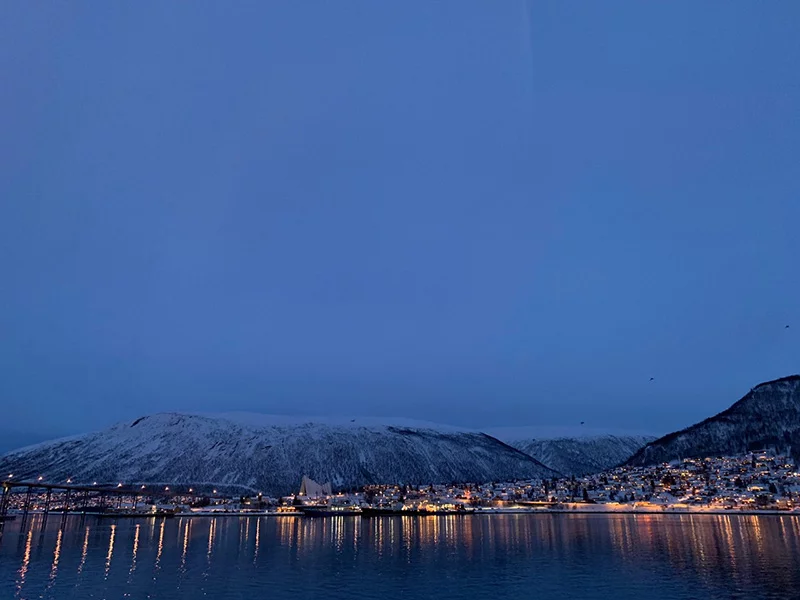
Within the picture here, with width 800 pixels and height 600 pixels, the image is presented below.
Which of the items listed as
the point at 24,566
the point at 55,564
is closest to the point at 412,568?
the point at 55,564

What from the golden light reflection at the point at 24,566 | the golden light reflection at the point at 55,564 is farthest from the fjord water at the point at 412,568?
the golden light reflection at the point at 55,564

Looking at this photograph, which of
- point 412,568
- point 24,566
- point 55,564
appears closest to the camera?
point 412,568

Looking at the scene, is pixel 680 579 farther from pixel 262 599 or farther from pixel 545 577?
pixel 262 599

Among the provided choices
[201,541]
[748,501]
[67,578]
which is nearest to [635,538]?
[201,541]

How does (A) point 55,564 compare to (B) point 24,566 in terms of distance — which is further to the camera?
(A) point 55,564

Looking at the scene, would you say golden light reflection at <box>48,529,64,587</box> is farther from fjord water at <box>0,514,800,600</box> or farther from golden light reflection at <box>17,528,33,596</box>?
golden light reflection at <box>17,528,33,596</box>

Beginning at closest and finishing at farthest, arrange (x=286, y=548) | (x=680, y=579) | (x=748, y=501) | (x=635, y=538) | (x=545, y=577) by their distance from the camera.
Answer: (x=680, y=579) < (x=545, y=577) < (x=286, y=548) < (x=635, y=538) < (x=748, y=501)

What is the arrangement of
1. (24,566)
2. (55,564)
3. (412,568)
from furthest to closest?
(55,564) → (24,566) → (412,568)

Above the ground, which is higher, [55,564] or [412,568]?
[55,564]

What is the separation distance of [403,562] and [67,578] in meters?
32.2

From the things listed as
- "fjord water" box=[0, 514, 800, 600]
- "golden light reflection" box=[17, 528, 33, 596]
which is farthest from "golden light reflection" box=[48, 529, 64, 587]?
"golden light reflection" box=[17, 528, 33, 596]

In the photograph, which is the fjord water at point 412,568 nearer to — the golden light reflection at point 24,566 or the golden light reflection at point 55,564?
the golden light reflection at point 24,566

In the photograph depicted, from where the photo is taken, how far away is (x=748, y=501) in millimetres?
199125

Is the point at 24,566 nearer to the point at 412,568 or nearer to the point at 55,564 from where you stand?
the point at 55,564
